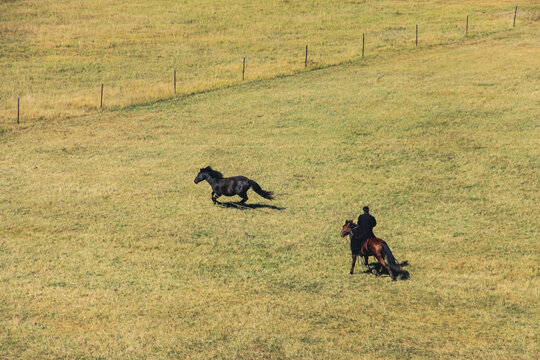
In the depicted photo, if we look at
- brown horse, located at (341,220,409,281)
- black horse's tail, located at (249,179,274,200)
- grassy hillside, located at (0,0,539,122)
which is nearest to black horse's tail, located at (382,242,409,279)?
brown horse, located at (341,220,409,281)

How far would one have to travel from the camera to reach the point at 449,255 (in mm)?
19719

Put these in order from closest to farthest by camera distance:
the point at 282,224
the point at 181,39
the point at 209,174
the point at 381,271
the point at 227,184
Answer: the point at 381,271 < the point at 282,224 < the point at 227,184 < the point at 209,174 < the point at 181,39

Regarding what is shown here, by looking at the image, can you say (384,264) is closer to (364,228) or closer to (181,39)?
(364,228)

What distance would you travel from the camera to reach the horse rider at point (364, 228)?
1784 cm

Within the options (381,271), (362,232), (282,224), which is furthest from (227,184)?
(381,271)

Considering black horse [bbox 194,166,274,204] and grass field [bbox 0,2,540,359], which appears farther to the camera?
black horse [bbox 194,166,274,204]

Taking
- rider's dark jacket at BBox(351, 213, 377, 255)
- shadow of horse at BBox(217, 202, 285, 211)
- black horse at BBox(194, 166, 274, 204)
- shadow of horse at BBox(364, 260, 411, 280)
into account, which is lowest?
shadow of horse at BBox(217, 202, 285, 211)

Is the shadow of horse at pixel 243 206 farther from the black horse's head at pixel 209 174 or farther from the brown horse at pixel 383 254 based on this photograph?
the brown horse at pixel 383 254

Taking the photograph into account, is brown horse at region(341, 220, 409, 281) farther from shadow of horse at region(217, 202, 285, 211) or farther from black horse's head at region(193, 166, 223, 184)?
black horse's head at region(193, 166, 223, 184)

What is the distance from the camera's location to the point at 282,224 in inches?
887

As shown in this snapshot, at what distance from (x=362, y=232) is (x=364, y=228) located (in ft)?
0.41

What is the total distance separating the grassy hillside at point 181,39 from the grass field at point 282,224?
4.59m

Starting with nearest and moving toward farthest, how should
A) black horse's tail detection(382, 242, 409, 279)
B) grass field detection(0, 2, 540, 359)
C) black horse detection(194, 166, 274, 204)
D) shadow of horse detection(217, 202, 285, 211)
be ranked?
grass field detection(0, 2, 540, 359)
black horse's tail detection(382, 242, 409, 279)
black horse detection(194, 166, 274, 204)
shadow of horse detection(217, 202, 285, 211)

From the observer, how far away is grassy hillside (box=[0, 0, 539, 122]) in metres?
45.2
